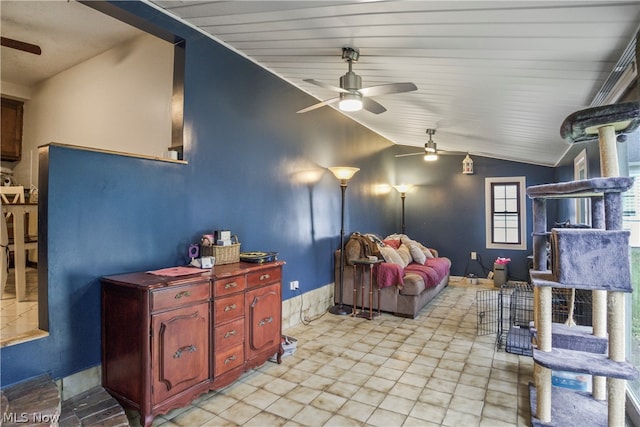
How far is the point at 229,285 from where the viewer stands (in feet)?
8.43

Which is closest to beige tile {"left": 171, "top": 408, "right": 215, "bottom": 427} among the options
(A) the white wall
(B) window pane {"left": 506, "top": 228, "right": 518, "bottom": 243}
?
(A) the white wall

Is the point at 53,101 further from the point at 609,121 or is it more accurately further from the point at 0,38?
the point at 609,121

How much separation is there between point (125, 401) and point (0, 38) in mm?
3583

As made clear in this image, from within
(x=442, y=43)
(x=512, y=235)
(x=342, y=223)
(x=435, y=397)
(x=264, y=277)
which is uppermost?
(x=442, y=43)

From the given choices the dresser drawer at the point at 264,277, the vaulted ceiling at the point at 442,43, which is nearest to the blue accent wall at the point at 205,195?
the vaulted ceiling at the point at 442,43

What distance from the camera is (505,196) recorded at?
6766 mm

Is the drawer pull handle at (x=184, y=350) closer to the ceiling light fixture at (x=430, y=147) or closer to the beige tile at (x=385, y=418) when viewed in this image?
the beige tile at (x=385, y=418)

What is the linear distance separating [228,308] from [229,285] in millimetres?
171

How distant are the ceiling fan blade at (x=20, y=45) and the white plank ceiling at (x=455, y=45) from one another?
193 cm

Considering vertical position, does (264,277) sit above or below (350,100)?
below

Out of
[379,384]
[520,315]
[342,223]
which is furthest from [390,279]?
[379,384]

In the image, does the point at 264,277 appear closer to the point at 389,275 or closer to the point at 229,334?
the point at 229,334

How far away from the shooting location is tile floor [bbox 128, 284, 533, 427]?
2.25 metres

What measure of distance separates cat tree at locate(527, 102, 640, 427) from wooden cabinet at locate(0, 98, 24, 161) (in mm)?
6523
